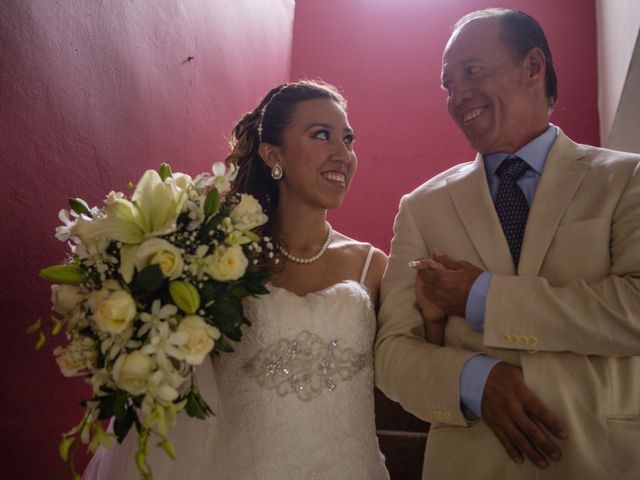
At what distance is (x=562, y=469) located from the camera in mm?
1438

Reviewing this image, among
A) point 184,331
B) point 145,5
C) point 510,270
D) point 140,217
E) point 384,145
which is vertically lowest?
point 384,145

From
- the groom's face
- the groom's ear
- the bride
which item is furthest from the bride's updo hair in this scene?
the groom's face

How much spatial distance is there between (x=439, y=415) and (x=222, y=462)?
2.31ft

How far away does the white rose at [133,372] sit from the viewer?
131 cm

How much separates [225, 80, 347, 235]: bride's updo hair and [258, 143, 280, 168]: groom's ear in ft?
0.06

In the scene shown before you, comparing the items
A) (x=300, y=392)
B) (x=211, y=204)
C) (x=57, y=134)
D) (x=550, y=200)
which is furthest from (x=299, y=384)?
(x=57, y=134)

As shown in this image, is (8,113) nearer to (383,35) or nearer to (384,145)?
(384,145)

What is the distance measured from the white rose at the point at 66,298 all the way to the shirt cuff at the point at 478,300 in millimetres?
985

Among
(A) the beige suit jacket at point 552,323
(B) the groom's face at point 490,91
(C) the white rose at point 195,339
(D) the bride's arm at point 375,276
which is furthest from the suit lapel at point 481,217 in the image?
(C) the white rose at point 195,339

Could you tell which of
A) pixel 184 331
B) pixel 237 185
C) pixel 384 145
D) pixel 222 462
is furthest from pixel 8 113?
pixel 384 145

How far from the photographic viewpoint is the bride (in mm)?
1827

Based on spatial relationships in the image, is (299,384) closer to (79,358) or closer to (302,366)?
(302,366)

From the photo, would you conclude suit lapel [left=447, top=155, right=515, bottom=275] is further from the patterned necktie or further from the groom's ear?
the groom's ear

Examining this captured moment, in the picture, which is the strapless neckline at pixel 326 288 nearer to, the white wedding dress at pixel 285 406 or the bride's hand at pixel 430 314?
the white wedding dress at pixel 285 406
